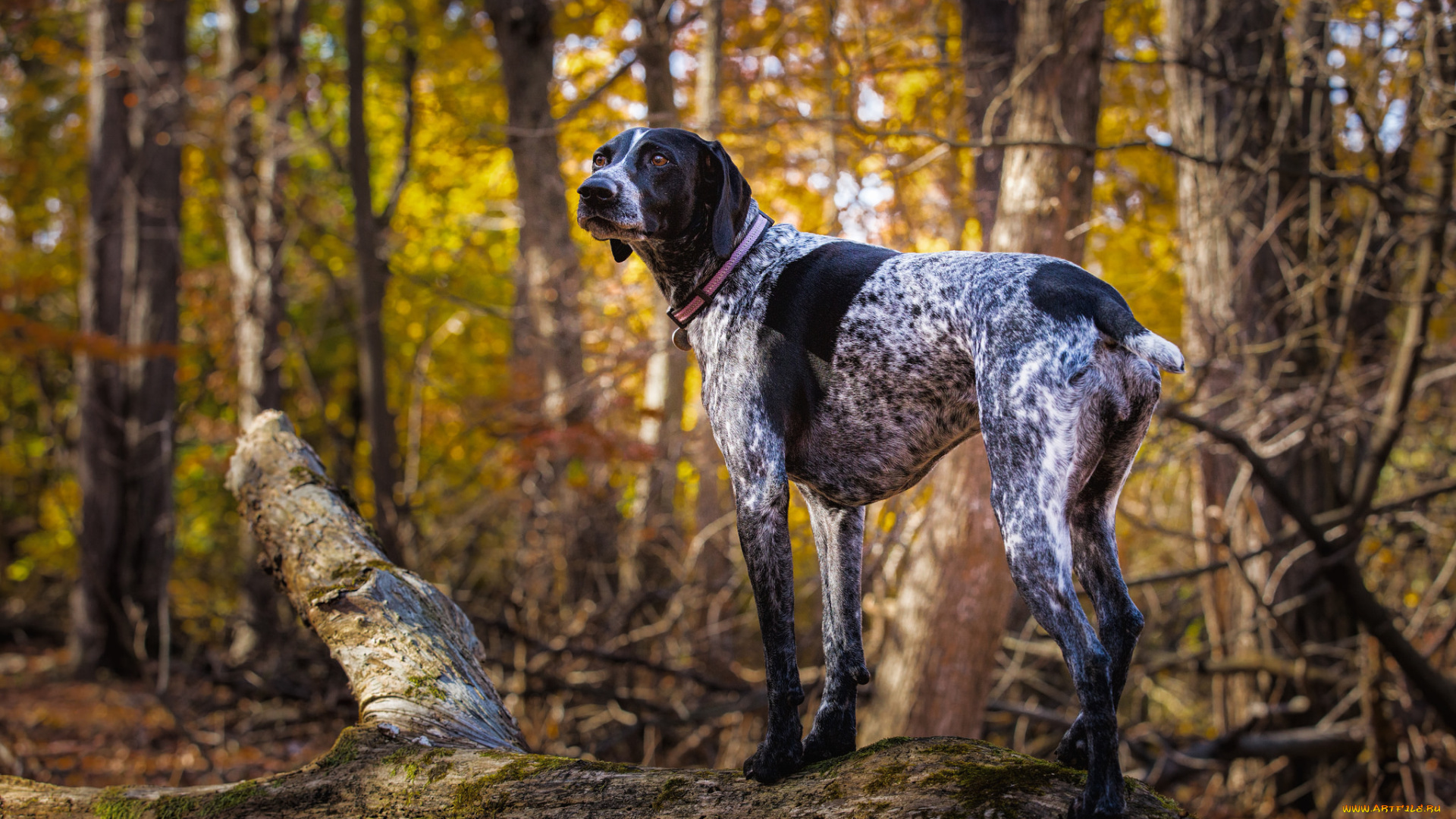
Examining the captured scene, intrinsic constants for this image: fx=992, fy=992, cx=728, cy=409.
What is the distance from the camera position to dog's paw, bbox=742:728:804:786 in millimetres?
2621

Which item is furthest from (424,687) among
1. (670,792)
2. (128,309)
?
(128,309)

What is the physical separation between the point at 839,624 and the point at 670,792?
0.68 m

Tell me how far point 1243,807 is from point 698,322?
6.46m

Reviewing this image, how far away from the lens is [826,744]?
2.83 metres

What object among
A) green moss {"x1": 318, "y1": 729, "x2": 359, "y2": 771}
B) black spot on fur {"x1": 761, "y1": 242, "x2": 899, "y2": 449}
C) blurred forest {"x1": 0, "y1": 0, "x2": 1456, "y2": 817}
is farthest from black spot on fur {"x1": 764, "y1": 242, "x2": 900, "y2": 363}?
blurred forest {"x1": 0, "y1": 0, "x2": 1456, "y2": 817}

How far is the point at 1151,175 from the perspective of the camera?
10906 mm

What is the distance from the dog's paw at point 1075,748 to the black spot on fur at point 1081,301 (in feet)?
3.48

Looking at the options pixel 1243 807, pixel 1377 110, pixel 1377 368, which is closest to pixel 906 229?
pixel 1377 110

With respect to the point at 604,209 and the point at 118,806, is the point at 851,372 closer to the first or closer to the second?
the point at 604,209

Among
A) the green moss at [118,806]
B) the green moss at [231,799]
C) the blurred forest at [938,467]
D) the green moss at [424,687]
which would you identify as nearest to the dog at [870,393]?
the green moss at [424,687]

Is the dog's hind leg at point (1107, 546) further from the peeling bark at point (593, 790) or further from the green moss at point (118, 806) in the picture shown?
the green moss at point (118, 806)

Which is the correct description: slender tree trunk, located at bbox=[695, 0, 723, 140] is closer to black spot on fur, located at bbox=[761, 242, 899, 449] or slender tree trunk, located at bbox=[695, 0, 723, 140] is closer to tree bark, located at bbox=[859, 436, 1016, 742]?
tree bark, located at bbox=[859, 436, 1016, 742]

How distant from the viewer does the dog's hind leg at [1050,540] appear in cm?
226

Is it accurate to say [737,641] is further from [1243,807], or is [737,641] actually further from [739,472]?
[739,472]
